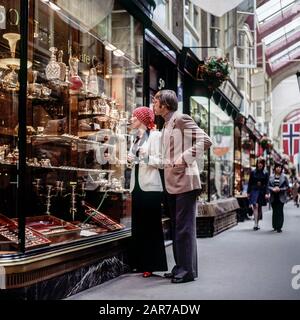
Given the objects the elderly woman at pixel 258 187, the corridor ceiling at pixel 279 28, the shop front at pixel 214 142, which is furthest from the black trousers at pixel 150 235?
the corridor ceiling at pixel 279 28

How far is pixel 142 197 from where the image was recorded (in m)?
5.62

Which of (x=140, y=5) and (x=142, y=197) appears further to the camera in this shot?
(x=140, y=5)

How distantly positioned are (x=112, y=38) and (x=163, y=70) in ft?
7.86

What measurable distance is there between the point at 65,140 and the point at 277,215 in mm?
6270

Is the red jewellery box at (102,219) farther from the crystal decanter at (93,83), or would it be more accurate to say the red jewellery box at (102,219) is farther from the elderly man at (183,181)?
the crystal decanter at (93,83)

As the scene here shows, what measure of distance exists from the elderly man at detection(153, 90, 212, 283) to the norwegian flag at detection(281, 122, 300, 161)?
37687mm

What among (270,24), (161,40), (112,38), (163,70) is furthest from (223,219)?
(270,24)

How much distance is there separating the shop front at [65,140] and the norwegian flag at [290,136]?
36.4 meters

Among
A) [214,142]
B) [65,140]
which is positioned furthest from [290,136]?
[65,140]

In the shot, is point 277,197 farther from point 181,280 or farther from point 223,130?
point 181,280

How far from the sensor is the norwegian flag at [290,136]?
42.3 meters

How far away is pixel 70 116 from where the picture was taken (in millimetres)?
6215

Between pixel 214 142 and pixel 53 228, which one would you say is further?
pixel 214 142
